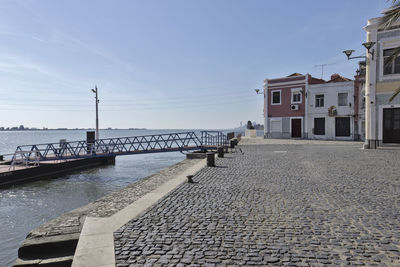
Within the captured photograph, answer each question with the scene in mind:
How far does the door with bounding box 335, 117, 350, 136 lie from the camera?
89.2ft

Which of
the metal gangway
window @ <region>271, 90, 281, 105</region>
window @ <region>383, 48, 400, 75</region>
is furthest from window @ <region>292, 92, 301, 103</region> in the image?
window @ <region>383, 48, 400, 75</region>

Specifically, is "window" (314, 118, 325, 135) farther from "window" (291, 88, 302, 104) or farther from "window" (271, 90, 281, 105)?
"window" (271, 90, 281, 105)

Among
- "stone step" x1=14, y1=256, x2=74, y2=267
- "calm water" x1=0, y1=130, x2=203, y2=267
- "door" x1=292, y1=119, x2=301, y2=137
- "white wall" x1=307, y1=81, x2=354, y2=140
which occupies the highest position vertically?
"white wall" x1=307, y1=81, x2=354, y2=140

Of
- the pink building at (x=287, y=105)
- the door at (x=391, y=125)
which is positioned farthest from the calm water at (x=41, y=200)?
the pink building at (x=287, y=105)

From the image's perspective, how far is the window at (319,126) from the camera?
28703mm

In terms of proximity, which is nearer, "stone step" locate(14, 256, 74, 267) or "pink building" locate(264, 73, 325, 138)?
"stone step" locate(14, 256, 74, 267)

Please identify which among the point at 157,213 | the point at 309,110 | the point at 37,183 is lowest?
the point at 37,183

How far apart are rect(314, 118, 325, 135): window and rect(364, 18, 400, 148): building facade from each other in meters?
11.3

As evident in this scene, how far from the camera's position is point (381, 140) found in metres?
17.3

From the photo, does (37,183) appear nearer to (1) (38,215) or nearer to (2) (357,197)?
(1) (38,215)

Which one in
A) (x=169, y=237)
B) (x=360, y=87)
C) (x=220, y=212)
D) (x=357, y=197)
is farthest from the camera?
(x=360, y=87)

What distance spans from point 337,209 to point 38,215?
10.9 meters

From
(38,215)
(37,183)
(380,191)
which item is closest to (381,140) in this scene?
(380,191)

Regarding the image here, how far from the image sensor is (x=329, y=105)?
28.0m
